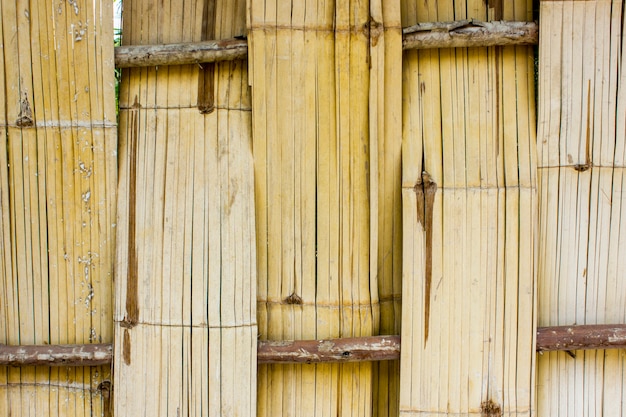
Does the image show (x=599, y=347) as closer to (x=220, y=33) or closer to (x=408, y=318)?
(x=408, y=318)

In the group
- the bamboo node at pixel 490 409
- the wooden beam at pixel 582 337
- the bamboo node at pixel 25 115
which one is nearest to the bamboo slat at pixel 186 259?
the bamboo node at pixel 25 115

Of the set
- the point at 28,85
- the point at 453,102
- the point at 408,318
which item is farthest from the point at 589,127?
the point at 28,85

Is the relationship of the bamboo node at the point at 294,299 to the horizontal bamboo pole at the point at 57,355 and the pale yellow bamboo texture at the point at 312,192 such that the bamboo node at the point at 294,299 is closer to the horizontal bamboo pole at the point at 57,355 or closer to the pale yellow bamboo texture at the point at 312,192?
the pale yellow bamboo texture at the point at 312,192

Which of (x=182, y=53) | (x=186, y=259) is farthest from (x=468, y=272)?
(x=182, y=53)

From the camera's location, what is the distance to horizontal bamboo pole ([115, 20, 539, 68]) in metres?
1.48

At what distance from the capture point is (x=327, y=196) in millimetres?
1528

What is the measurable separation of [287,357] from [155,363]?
0.36 m

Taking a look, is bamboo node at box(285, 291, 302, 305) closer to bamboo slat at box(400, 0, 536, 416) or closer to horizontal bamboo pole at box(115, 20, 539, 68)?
bamboo slat at box(400, 0, 536, 416)

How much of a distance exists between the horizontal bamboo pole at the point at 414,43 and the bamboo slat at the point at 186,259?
7cm

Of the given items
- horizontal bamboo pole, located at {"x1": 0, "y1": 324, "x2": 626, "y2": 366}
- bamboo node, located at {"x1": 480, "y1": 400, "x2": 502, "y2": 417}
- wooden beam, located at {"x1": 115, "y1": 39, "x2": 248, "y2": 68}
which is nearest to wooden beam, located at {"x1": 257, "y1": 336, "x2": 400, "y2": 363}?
horizontal bamboo pole, located at {"x1": 0, "y1": 324, "x2": 626, "y2": 366}

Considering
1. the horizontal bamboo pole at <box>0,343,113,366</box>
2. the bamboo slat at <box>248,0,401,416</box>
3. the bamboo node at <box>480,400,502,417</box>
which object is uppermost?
the bamboo slat at <box>248,0,401,416</box>

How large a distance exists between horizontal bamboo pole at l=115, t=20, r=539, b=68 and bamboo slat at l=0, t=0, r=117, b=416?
0.31 feet

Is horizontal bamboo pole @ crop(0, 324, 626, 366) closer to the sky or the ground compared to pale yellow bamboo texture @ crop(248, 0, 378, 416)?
closer to the ground

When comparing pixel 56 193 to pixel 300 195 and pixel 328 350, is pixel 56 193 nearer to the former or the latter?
pixel 300 195
